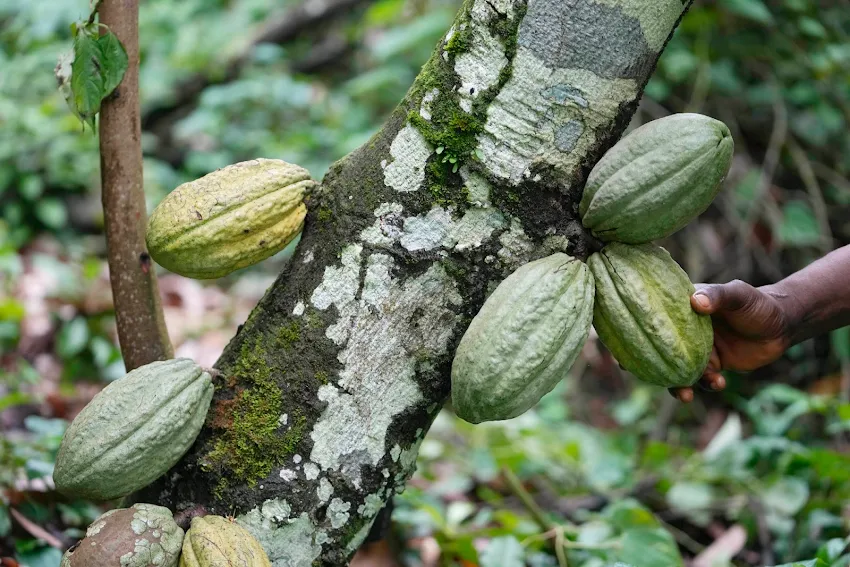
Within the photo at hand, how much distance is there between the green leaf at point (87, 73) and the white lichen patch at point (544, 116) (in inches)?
29.1

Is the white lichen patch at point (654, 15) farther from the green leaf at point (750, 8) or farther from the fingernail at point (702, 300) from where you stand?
the green leaf at point (750, 8)

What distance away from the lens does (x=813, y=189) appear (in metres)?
3.72

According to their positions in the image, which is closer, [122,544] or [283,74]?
[122,544]

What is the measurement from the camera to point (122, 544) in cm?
129

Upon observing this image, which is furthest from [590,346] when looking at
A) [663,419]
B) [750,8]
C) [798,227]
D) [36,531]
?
[36,531]

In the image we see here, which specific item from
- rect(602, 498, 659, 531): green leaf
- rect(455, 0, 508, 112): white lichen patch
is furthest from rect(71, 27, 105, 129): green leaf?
rect(602, 498, 659, 531): green leaf

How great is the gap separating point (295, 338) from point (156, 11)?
13.2ft

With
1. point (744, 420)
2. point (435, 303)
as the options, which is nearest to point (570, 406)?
point (744, 420)

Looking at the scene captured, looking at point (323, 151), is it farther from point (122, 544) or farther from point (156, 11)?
point (122, 544)

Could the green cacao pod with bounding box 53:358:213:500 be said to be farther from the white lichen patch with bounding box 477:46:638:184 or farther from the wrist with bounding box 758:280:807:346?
the wrist with bounding box 758:280:807:346

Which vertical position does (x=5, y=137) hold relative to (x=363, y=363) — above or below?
above

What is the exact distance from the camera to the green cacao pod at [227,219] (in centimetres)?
136

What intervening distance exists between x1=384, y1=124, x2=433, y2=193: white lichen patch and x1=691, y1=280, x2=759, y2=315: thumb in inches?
21.4

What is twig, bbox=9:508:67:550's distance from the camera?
69.2 inches
